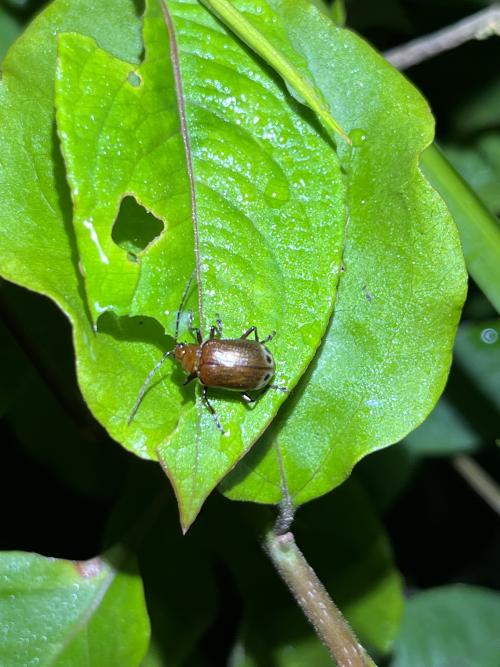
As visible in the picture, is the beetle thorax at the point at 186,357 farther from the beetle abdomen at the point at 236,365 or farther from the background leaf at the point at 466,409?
the background leaf at the point at 466,409

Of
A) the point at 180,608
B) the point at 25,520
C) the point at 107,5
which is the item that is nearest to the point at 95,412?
the point at 107,5

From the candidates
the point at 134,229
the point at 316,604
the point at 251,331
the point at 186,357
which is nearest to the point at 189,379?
the point at 186,357

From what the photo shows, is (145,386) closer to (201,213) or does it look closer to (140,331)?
(140,331)

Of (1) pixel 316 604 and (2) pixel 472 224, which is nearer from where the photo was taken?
(1) pixel 316 604

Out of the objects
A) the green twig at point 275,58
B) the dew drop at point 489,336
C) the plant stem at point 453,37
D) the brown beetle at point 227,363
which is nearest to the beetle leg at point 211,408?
the brown beetle at point 227,363

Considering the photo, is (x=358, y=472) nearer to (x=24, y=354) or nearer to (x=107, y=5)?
(x=24, y=354)

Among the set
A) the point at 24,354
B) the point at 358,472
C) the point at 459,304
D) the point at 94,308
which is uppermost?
the point at 459,304
